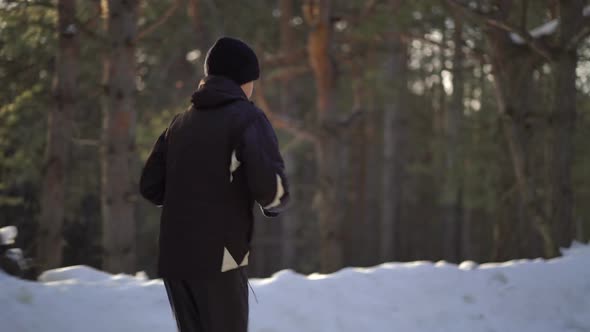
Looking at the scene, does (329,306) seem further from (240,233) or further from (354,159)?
(354,159)

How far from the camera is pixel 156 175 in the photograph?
3.34 m

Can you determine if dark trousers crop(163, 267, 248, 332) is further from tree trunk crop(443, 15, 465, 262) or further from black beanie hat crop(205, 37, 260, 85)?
tree trunk crop(443, 15, 465, 262)

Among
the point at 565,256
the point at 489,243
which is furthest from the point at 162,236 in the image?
the point at 489,243

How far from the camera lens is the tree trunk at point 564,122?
7609 millimetres

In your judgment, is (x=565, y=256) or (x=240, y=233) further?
(x=565, y=256)

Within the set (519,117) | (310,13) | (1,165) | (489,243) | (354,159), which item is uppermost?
(310,13)

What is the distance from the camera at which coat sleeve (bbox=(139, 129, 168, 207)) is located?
3.35 meters

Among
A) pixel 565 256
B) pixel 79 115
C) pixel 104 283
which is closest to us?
pixel 104 283

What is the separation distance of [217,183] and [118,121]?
5506mm

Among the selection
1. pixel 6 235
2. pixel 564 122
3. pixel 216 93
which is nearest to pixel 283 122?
pixel 564 122

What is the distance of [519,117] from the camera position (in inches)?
351

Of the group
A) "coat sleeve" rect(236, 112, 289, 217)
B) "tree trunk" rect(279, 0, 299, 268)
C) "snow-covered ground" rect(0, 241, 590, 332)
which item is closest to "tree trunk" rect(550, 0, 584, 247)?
"snow-covered ground" rect(0, 241, 590, 332)

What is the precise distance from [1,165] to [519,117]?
6604 mm

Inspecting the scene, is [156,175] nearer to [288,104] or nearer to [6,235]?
[6,235]
